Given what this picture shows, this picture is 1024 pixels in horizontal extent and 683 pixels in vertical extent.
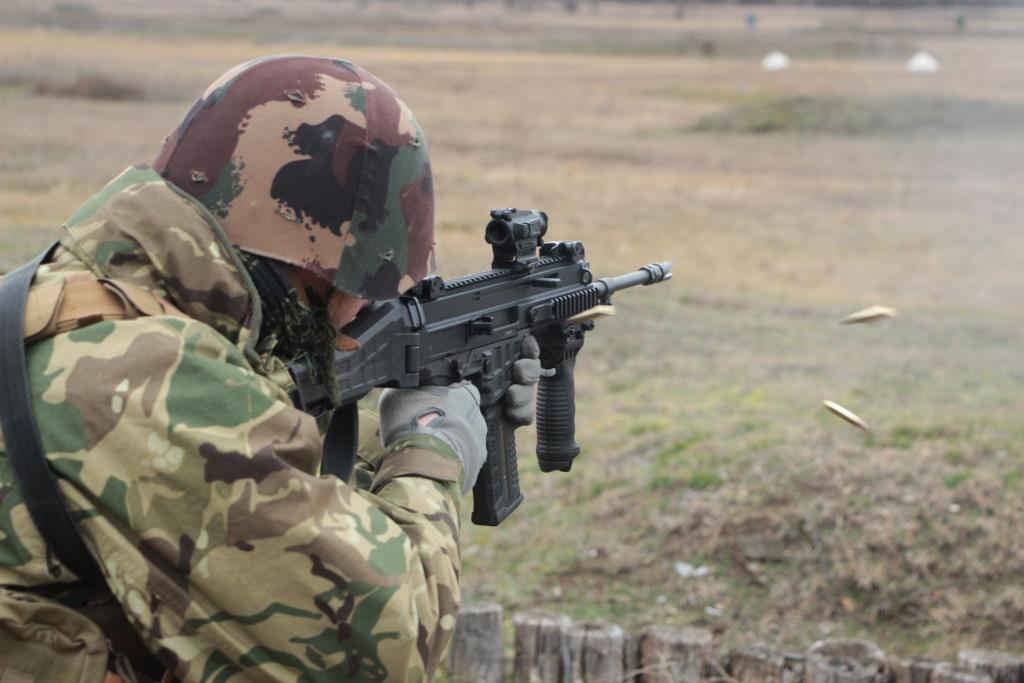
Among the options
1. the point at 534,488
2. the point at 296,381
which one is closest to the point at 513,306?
the point at 296,381

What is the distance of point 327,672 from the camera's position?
2314 millimetres

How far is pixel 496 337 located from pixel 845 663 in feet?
7.04

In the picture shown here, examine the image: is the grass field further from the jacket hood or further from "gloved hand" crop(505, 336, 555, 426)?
the jacket hood

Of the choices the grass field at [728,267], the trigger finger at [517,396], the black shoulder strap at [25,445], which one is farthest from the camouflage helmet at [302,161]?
the grass field at [728,267]

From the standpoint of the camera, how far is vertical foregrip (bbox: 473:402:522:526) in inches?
146

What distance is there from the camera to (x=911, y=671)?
4762 mm

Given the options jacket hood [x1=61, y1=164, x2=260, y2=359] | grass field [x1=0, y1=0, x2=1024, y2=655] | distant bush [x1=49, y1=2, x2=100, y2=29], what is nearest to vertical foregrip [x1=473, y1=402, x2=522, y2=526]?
jacket hood [x1=61, y1=164, x2=260, y2=359]

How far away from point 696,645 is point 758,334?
22.6ft

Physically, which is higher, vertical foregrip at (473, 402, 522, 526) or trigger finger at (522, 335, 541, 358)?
trigger finger at (522, 335, 541, 358)

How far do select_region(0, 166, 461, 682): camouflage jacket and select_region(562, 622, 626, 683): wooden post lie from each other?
8.75 ft

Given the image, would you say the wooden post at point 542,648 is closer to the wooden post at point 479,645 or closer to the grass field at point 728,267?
the wooden post at point 479,645

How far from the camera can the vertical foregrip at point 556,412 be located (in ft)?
14.1

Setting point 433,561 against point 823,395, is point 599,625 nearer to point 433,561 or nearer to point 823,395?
point 433,561

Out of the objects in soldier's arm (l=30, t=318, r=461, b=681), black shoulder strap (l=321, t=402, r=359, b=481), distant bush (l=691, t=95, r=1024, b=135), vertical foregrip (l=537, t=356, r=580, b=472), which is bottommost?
distant bush (l=691, t=95, r=1024, b=135)
